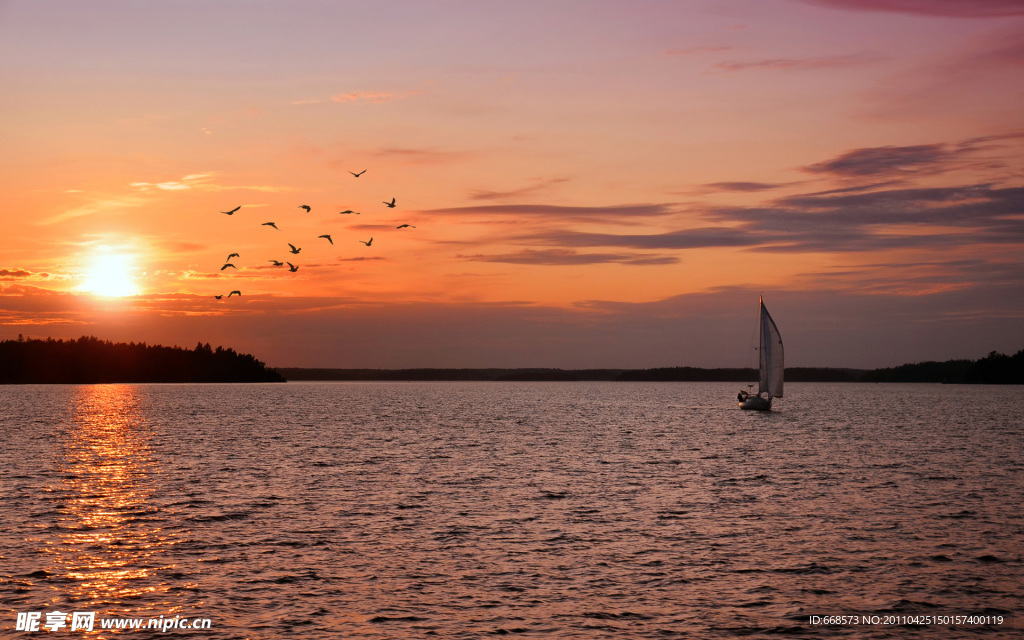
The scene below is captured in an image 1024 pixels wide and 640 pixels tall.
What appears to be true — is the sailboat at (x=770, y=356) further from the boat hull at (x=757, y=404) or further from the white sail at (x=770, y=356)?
the boat hull at (x=757, y=404)

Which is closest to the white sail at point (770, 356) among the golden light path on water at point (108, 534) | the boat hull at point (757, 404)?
the boat hull at point (757, 404)

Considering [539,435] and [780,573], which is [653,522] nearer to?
[780,573]

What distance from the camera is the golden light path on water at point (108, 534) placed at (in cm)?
2677

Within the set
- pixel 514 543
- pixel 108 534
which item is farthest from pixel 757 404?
pixel 108 534

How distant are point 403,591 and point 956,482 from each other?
137 ft

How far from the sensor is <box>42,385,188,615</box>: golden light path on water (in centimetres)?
2677

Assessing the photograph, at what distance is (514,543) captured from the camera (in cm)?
3400

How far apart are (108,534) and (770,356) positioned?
10512cm

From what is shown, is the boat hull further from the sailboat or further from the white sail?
the white sail

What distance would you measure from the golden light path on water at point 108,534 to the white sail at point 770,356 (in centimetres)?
8326

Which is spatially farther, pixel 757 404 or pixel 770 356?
pixel 757 404

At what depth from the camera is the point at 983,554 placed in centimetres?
3259

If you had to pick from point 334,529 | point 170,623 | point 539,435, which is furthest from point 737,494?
point 539,435

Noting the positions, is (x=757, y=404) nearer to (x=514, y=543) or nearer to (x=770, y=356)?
(x=770, y=356)
